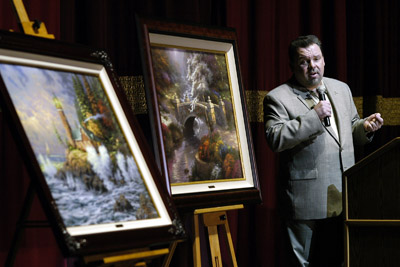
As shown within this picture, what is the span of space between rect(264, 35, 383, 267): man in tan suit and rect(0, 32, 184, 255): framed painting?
38.4 inches

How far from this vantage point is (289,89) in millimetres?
2953

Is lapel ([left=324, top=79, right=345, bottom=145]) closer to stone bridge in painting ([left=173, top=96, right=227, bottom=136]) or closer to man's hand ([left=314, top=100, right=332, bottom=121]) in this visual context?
man's hand ([left=314, top=100, right=332, bottom=121])

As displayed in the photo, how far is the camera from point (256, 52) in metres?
3.89

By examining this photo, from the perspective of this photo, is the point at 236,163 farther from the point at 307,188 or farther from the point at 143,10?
the point at 143,10

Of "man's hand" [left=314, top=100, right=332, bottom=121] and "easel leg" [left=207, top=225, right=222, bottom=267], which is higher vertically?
"man's hand" [left=314, top=100, right=332, bottom=121]

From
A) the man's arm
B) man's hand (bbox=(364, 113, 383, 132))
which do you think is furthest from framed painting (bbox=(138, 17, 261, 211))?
man's hand (bbox=(364, 113, 383, 132))

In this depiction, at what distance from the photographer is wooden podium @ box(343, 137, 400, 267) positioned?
2453mm

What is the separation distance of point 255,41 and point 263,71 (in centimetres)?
22

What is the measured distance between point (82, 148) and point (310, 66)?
1.44m

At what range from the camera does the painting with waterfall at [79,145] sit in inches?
69.8

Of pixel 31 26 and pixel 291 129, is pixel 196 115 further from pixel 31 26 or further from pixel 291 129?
pixel 31 26

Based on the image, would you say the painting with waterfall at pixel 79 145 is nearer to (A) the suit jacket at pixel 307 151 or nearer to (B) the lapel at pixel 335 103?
(A) the suit jacket at pixel 307 151

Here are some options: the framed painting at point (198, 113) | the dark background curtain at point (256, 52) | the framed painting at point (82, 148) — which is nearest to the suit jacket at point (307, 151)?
the framed painting at point (198, 113)

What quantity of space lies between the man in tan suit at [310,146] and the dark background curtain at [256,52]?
2.33 feet
